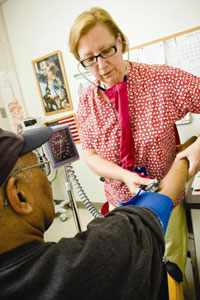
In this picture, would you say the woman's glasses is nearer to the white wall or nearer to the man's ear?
the man's ear

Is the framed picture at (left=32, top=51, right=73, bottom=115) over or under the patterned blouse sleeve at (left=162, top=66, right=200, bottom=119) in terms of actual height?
over

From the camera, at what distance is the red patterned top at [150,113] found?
3.09 ft

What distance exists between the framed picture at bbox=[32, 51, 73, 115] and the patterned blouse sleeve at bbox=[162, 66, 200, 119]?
6.65 feet

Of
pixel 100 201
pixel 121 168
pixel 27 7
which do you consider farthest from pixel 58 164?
pixel 27 7

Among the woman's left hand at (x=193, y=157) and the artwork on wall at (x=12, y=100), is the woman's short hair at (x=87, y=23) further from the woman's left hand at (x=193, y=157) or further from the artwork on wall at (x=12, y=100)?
the artwork on wall at (x=12, y=100)

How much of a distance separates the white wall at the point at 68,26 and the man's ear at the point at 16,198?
905mm

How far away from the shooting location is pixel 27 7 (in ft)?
9.00

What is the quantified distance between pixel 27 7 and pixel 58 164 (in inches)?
108

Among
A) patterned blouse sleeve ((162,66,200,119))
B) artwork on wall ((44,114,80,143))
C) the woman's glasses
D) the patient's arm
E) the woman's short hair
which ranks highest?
the woman's short hair

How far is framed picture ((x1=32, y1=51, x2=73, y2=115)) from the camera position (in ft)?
9.03

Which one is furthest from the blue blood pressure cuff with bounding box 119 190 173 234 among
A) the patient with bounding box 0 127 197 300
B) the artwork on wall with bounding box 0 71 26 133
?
the artwork on wall with bounding box 0 71 26 133

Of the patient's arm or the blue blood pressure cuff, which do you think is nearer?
the blue blood pressure cuff

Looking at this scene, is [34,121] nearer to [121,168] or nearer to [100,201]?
[100,201]

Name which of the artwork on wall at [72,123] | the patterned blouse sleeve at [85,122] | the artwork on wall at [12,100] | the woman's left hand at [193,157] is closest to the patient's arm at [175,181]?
the woman's left hand at [193,157]
